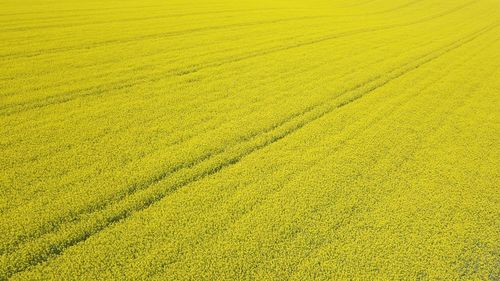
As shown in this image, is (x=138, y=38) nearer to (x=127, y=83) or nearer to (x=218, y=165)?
(x=127, y=83)

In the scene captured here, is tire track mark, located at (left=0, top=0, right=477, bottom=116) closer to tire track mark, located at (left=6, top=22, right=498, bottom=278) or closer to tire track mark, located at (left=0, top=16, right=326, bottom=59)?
tire track mark, located at (left=0, top=16, right=326, bottom=59)

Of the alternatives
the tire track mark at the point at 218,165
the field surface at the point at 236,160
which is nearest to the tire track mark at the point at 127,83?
the field surface at the point at 236,160

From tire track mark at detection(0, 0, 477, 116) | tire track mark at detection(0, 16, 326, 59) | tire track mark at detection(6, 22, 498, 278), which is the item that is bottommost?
tire track mark at detection(6, 22, 498, 278)

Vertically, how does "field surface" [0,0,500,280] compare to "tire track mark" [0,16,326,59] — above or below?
below

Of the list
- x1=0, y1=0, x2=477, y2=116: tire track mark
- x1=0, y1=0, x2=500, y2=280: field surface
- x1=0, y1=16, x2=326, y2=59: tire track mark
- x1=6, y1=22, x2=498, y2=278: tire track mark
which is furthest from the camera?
x1=0, y1=16, x2=326, y2=59: tire track mark

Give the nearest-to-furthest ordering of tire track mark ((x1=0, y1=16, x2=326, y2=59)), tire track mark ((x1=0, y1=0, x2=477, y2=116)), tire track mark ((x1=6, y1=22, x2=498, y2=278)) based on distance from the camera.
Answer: tire track mark ((x1=6, y1=22, x2=498, y2=278)), tire track mark ((x1=0, y1=0, x2=477, y2=116)), tire track mark ((x1=0, y1=16, x2=326, y2=59))

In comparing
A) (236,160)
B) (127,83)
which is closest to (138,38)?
(127,83)

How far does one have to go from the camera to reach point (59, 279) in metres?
3.86

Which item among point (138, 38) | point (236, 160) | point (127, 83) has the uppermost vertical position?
point (138, 38)

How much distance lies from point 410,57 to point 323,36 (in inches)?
139

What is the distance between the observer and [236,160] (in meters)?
Answer: 6.20

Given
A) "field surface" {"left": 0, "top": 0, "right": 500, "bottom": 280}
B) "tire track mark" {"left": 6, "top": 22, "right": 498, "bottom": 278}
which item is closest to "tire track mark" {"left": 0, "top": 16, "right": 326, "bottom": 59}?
"field surface" {"left": 0, "top": 0, "right": 500, "bottom": 280}

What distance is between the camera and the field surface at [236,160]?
4.38 metres

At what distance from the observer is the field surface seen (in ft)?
14.4
